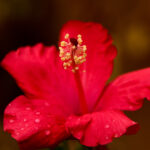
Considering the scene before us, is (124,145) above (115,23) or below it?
below

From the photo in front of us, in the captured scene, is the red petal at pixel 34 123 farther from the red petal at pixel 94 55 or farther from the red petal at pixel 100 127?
the red petal at pixel 94 55

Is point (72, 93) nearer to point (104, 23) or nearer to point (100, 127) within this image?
point (100, 127)

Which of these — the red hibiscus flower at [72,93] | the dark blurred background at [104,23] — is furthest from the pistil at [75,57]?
the dark blurred background at [104,23]

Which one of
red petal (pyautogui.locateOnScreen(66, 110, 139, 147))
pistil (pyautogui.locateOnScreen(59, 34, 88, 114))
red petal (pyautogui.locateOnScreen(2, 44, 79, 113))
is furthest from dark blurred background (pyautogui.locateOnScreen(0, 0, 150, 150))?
red petal (pyautogui.locateOnScreen(66, 110, 139, 147))

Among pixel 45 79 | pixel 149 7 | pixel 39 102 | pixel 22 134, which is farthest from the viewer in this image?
pixel 149 7

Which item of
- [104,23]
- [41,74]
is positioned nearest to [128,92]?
[41,74]

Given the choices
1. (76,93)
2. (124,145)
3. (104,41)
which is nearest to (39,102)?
(76,93)

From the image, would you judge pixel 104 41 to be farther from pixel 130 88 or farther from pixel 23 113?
pixel 23 113
